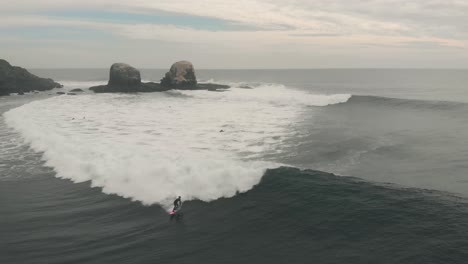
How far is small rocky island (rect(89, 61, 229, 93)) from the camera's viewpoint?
66438 mm

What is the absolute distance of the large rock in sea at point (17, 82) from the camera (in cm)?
6531

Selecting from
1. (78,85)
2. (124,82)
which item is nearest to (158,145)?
(124,82)

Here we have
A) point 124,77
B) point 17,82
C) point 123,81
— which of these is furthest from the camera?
point 17,82

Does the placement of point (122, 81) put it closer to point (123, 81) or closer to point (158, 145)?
point (123, 81)

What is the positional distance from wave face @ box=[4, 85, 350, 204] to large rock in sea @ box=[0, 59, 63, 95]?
1263 inches

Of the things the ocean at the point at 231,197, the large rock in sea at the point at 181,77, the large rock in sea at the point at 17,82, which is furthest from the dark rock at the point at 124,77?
the ocean at the point at 231,197

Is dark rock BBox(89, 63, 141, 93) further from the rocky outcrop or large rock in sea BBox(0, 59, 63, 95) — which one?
large rock in sea BBox(0, 59, 63, 95)

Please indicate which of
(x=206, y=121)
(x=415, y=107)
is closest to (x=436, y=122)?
(x=415, y=107)

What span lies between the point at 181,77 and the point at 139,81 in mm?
8583

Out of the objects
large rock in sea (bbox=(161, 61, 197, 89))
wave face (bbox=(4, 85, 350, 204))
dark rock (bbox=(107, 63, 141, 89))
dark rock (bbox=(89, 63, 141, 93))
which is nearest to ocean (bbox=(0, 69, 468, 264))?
wave face (bbox=(4, 85, 350, 204))

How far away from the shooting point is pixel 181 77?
71.7 m

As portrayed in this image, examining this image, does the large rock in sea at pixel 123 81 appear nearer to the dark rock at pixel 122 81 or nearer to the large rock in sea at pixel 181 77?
the dark rock at pixel 122 81

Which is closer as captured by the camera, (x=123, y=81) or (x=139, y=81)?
(x=123, y=81)

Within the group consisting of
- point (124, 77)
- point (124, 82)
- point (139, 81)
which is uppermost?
point (124, 77)
